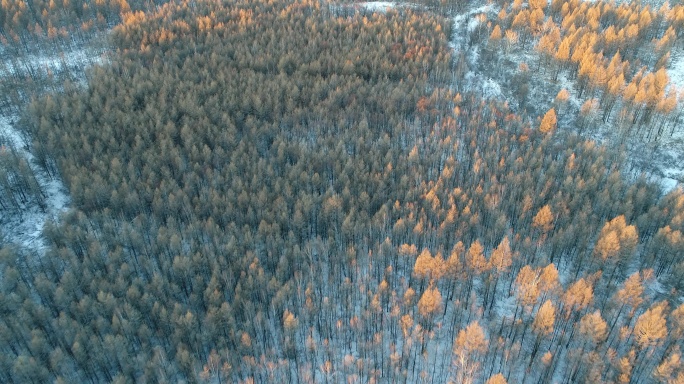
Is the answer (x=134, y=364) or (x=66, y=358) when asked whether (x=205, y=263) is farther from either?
(x=66, y=358)

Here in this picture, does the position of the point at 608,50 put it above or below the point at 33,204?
above

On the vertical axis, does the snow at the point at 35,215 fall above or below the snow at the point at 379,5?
below

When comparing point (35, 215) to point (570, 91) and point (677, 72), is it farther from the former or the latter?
point (677, 72)

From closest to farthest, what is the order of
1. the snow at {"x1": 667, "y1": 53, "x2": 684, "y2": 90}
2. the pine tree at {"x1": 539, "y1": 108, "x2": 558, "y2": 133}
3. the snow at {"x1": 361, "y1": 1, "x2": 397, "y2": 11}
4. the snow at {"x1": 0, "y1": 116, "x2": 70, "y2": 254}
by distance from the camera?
1. the snow at {"x1": 0, "y1": 116, "x2": 70, "y2": 254}
2. the pine tree at {"x1": 539, "y1": 108, "x2": 558, "y2": 133}
3. the snow at {"x1": 667, "y1": 53, "x2": 684, "y2": 90}
4. the snow at {"x1": 361, "y1": 1, "x2": 397, "y2": 11}

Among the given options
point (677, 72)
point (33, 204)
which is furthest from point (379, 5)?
point (33, 204)

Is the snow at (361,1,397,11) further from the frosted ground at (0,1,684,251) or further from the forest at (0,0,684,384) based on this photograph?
the forest at (0,0,684,384)

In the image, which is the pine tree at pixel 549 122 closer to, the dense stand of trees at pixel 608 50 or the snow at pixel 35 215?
the dense stand of trees at pixel 608 50

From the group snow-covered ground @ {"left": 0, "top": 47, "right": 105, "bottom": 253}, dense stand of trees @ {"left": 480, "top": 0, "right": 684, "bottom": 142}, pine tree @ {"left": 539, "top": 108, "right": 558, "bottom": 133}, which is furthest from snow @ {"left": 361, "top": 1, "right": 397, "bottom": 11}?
snow-covered ground @ {"left": 0, "top": 47, "right": 105, "bottom": 253}

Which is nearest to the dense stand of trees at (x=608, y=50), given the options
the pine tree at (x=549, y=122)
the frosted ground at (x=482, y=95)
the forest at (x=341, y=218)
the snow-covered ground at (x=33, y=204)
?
the forest at (x=341, y=218)

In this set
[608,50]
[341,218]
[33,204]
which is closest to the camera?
[341,218]
